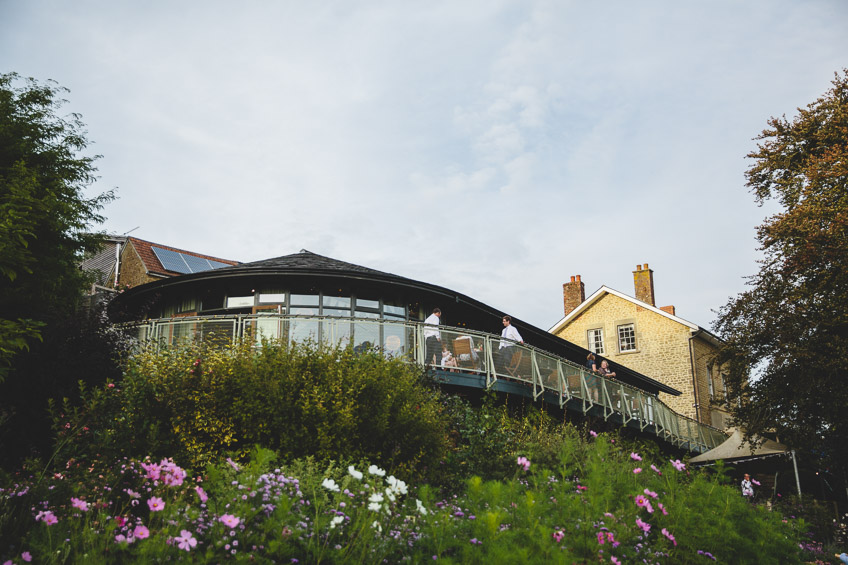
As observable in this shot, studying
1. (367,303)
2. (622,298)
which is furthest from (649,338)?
(367,303)

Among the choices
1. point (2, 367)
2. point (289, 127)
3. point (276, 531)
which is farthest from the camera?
point (289, 127)

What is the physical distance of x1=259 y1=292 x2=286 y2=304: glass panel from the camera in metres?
17.0

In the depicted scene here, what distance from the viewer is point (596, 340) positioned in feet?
117

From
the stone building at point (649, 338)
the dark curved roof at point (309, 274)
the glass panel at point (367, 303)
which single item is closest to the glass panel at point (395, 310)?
the glass panel at point (367, 303)

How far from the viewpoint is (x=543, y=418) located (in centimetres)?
1532

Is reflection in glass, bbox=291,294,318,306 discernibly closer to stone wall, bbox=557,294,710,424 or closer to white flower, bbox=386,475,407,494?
white flower, bbox=386,475,407,494

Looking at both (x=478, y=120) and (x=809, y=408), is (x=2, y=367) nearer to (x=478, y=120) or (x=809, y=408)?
(x=478, y=120)

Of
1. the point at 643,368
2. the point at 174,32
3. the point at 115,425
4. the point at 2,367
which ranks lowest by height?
the point at 115,425

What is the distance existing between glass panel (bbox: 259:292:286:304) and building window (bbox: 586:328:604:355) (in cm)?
2230

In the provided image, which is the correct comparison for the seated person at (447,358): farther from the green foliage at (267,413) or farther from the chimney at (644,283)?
the chimney at (644,283)

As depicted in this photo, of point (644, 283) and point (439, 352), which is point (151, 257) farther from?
point (644, 283)

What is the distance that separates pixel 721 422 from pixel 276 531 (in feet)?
117

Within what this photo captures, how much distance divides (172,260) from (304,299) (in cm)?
1382

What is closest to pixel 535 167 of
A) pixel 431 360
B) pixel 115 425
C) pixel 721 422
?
pixel 431 360
